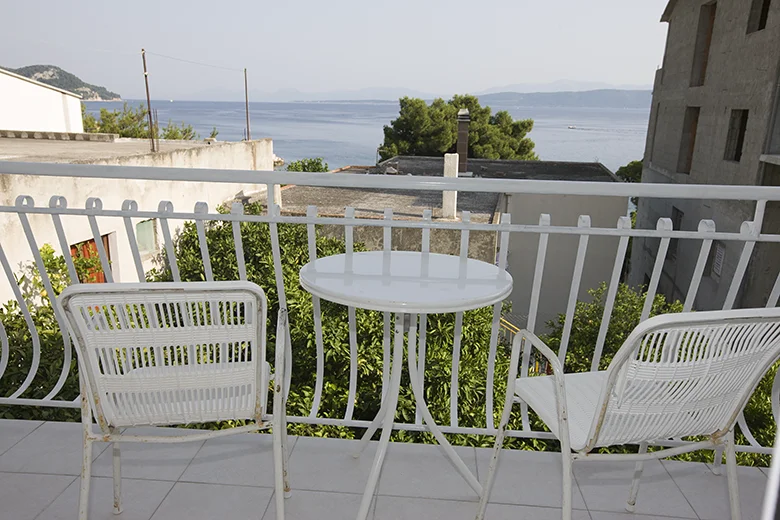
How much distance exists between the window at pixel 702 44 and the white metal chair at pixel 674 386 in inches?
651

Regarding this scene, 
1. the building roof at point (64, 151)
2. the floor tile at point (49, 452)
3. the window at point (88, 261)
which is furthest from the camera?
the building roof at point (64, 151)

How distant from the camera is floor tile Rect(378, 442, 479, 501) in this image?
2.20 m

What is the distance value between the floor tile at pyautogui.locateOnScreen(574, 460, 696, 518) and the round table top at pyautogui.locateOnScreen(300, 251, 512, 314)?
0.93 m

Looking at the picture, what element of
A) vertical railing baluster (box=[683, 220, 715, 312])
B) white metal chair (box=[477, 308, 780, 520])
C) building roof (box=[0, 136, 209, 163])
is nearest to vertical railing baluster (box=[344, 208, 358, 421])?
white metal chair (box=[477, 308, 780, 520])

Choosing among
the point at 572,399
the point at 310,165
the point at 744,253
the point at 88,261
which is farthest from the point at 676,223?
the point at 572,399

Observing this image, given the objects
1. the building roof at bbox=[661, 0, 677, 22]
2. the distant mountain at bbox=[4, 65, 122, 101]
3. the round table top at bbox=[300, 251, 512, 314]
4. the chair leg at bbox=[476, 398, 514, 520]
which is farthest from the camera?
the distant mountain at bbox=[4, 65, 122, 101]

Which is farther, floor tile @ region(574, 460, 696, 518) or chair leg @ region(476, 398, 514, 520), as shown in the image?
floor tile @ region(574, 460, 696, 518)

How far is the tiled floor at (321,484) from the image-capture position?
2.08m

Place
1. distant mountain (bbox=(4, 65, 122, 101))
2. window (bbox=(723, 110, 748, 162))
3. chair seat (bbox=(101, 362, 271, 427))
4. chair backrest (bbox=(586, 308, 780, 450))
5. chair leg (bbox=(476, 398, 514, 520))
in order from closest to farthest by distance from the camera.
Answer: chair backrest (bbox=(586, 308, 780, 450)) → chair seat (bbox=(101, 362, 271, 427)) → chair leg (bbox=(476, 398, 514, 520)) → window (bbox=(723, 110, 748, 162)) → distant mountain (bbox=(4, 65, 122, 101))

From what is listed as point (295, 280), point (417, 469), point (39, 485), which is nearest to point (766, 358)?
point (417, 469)

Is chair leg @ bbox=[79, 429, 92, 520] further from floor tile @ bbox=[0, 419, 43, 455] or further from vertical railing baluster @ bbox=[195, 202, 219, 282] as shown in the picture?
floor tile @ bbox=[0, 419, 43, 455]

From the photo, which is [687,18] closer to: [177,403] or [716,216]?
[716,216]

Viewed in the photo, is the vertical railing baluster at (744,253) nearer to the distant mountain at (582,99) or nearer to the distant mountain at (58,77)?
the distant mountain at (58,77)

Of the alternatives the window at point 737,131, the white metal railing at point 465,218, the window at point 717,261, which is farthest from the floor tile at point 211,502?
the window at point 737,131
